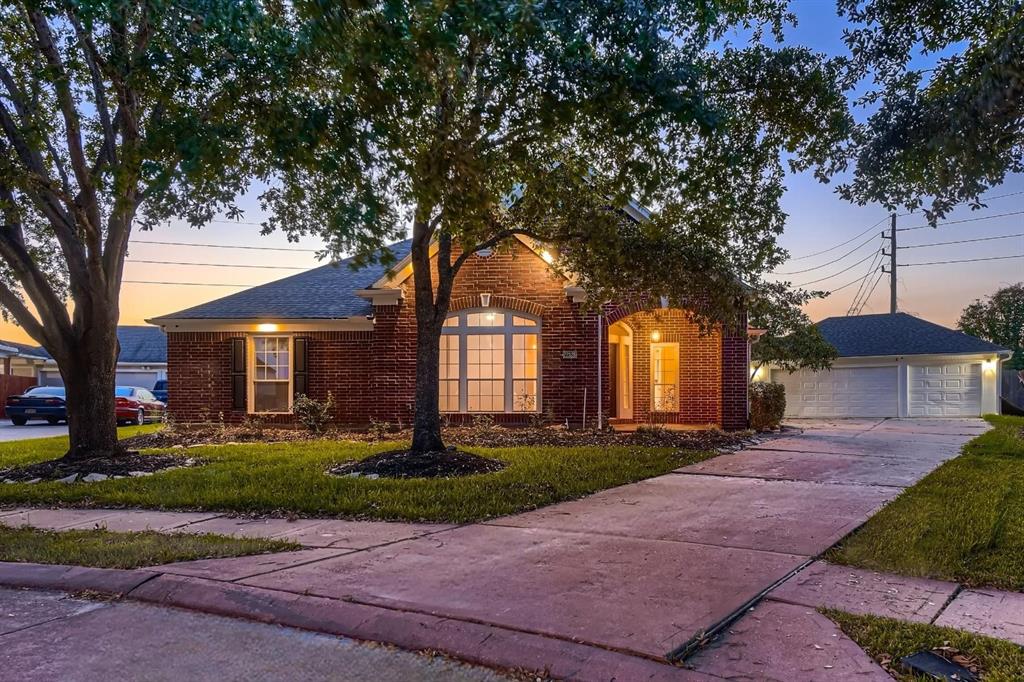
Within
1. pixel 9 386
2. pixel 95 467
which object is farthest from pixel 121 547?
pixel 9 386

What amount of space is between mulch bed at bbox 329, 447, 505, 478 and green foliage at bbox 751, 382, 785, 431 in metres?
9.09

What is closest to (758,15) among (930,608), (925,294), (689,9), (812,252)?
(689,9)

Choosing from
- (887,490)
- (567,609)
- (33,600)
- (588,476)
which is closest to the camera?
(567,609)

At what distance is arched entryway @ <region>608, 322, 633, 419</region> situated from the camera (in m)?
19.8

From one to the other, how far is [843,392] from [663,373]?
1044cm

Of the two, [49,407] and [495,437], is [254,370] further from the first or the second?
[49,407]

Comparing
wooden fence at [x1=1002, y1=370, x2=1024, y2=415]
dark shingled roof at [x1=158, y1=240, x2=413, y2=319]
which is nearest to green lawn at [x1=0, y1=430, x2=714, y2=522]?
dark shingled roof at [x1=158, y1=240, x2=413, y2=319]

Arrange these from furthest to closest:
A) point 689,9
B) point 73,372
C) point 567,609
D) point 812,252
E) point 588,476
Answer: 1. point 812,252
2. point 73,372
3. point 588,476
4. point 689,9
5. point 567,609

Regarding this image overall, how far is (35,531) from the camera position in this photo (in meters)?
7.01

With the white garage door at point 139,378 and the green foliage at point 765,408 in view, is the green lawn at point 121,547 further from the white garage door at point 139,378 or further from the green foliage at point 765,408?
the white garage door at point 139,378

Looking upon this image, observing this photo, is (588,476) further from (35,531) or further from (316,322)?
(316,322)

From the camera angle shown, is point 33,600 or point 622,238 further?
point 622,238

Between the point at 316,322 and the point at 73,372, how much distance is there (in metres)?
6.42

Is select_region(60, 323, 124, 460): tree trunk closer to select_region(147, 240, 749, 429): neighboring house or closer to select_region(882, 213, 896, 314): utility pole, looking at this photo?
select_region(147, 240, 749, 429): neighboring house
